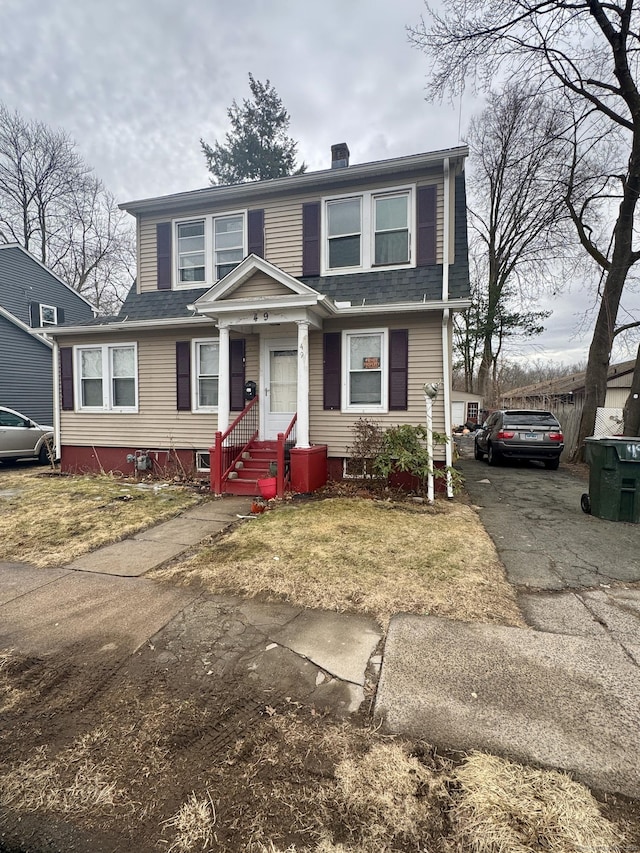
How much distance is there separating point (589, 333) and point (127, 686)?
16107 mm

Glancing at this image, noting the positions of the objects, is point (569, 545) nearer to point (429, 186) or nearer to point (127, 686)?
point (127, 686)

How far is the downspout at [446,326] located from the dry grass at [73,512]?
4545mm

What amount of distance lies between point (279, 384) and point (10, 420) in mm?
8071

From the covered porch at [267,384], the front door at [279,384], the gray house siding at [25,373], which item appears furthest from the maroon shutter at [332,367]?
the gray house siding at [25,373]

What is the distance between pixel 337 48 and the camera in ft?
28.3

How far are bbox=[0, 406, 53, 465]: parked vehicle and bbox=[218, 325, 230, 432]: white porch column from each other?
255 inches

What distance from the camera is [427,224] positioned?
7.69 m

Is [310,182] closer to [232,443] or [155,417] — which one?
[232,443]

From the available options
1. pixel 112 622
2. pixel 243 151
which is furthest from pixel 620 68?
pixel 243 151

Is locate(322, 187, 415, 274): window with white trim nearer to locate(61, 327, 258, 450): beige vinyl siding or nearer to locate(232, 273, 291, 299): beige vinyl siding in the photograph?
locate(232, 273, 291, 299): beige vinyl siding

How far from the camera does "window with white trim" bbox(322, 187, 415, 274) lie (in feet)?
26.1

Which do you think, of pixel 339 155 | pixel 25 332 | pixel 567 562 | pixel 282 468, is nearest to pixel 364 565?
pixel 567 562

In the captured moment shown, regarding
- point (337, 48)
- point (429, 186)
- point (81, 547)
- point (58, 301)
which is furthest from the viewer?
point (58, 301)

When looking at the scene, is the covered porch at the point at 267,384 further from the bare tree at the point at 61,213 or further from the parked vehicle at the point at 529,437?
the bare tree at the point at 61,213
